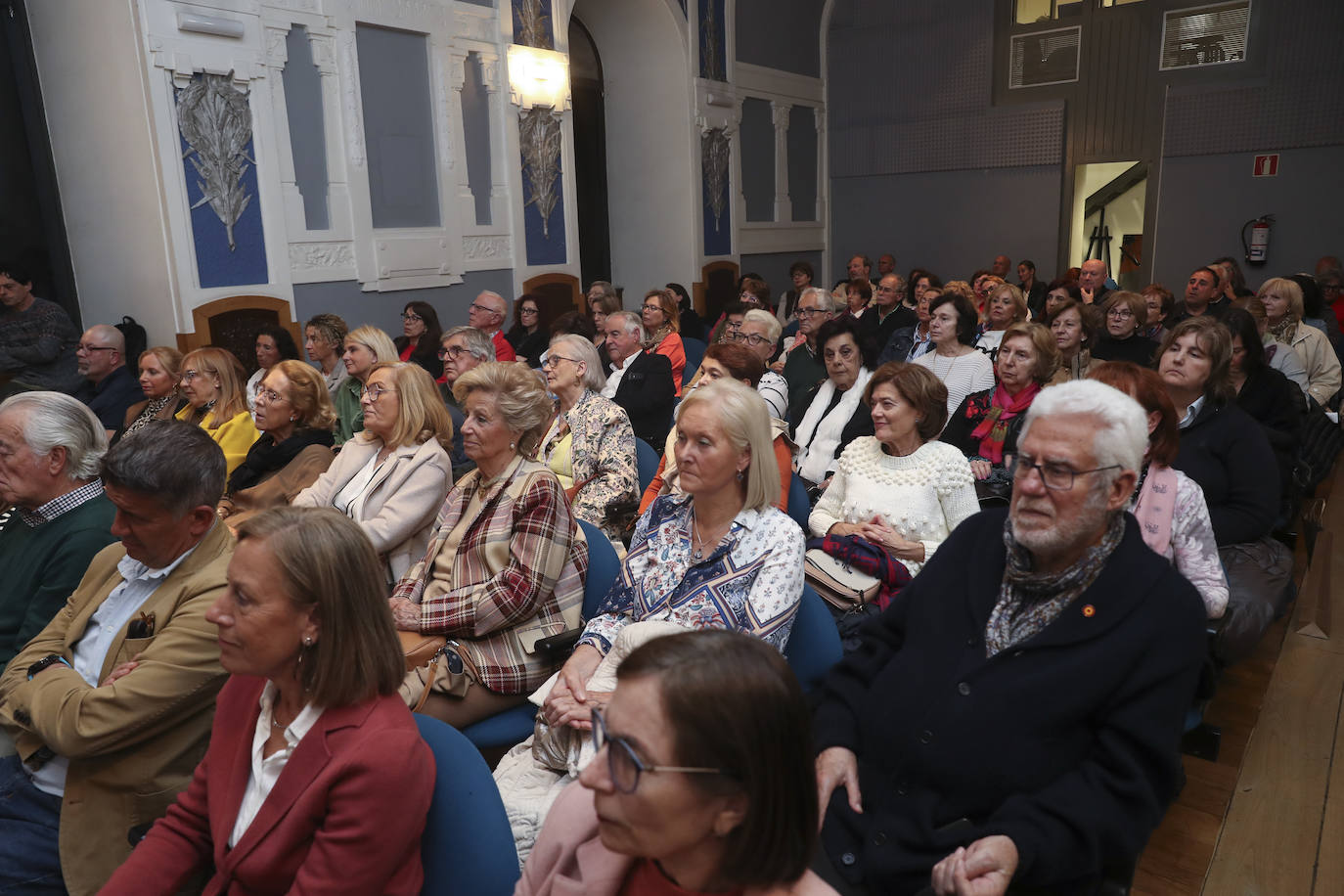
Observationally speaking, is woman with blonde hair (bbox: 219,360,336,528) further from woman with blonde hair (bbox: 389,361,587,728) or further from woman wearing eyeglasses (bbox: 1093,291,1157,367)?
woman wearing eyeglasses (bbox: 1093,291,1157,367)

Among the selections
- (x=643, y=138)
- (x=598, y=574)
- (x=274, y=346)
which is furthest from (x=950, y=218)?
(x=598, y=574)

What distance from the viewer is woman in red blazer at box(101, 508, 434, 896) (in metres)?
1.29

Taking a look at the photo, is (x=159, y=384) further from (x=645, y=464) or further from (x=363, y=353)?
(x=645, y=464)

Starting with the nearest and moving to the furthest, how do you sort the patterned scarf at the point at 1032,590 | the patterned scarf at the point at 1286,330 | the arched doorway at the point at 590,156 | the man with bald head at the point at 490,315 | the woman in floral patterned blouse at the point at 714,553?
1. the patterned scarf at the point at 1032,590
2. the woman in floral patterned blouse at the point at 714,553
3. the patterned scarf at the point at 1286,330
4. the man with bald head at the point at 490,315
5. the arched doorway at the point at 590,156

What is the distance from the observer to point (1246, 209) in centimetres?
997

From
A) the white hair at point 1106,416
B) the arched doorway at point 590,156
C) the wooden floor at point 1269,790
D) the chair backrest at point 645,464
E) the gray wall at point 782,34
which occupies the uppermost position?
the gray wall at point 782,34

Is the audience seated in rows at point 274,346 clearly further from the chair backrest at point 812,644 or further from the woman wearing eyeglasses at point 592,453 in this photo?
the chair backrest at point 812,644

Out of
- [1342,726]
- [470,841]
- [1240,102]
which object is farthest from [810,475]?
[1240,102]

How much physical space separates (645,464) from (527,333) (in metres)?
4.39

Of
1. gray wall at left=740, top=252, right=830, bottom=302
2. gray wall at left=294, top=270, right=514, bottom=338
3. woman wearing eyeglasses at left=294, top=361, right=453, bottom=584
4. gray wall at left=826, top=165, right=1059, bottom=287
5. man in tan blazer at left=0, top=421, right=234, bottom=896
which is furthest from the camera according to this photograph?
gray wall at left=740, top=252, right=830, bottom=302

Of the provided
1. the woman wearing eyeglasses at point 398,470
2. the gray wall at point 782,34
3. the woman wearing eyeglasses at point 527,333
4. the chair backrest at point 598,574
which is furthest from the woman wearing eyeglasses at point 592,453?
the gray wall at point 782,34

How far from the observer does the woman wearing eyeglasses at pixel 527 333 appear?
716cm

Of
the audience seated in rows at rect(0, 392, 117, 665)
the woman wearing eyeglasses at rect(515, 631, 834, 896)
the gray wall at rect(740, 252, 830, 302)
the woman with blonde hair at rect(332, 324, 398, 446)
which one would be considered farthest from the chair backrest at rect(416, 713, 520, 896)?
the gray wall at rect(740, 252, 830, 302)

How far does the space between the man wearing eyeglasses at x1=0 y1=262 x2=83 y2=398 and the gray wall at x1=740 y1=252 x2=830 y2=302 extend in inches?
299
